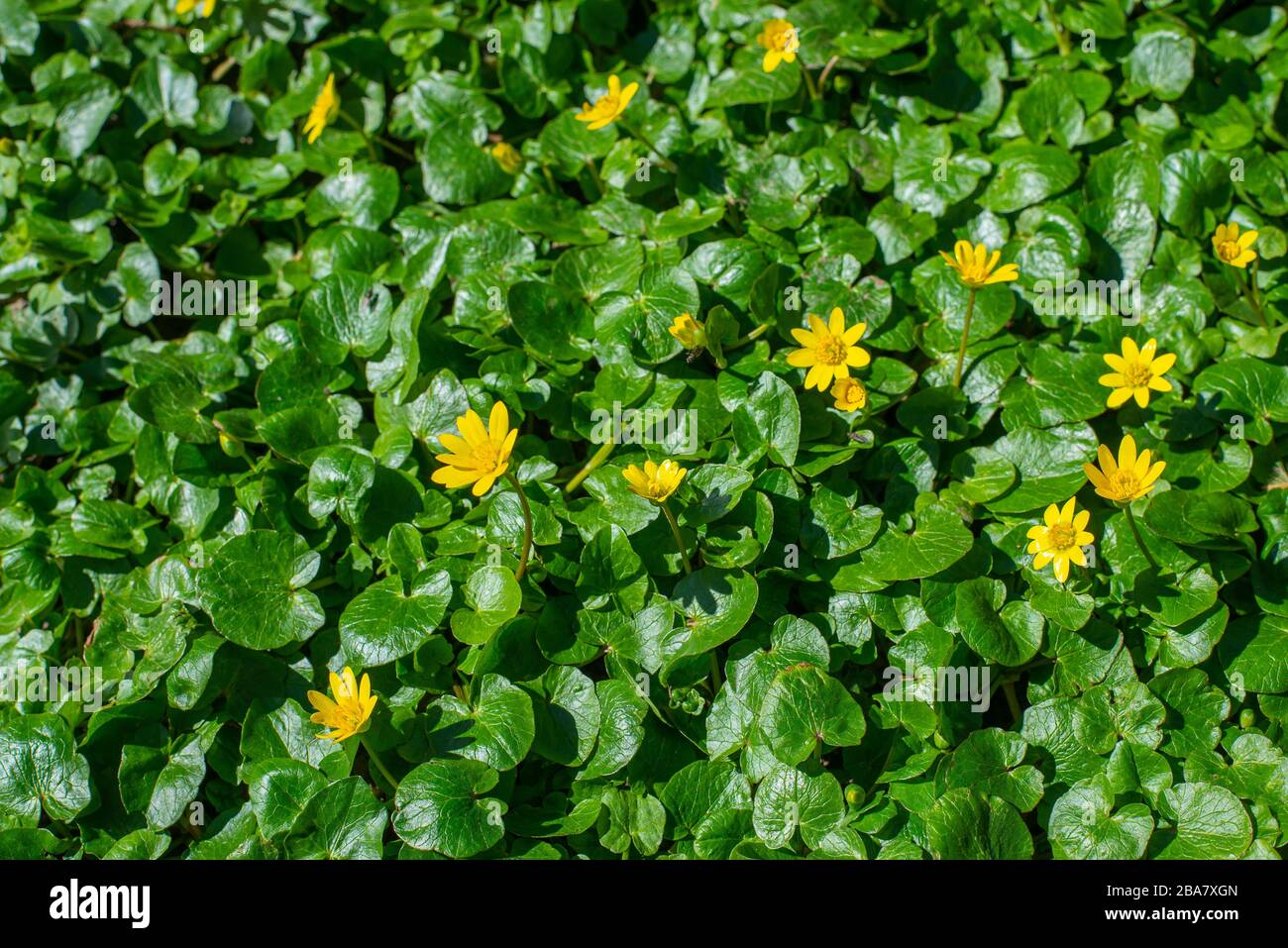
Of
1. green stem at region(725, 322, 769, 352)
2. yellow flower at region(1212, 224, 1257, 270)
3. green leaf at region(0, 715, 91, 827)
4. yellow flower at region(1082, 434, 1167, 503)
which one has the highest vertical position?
yellow flower at region(1212, 224, 1257, 270)

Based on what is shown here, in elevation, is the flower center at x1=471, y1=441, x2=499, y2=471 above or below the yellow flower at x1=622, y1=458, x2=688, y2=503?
above

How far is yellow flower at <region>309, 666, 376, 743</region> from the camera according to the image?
236 cm

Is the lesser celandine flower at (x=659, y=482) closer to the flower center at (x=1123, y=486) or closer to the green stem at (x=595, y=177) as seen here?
the flower center at (x=1123, y=486)

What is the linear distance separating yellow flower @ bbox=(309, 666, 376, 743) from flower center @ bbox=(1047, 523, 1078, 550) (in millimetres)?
1564

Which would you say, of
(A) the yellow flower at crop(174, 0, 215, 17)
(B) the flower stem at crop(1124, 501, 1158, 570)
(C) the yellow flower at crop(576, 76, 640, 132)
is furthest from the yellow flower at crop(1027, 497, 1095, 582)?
(A) the yellow flower at crop(174, 0, 215, 17)

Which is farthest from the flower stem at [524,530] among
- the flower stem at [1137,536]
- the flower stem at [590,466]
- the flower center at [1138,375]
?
the flower center at [1138,375]

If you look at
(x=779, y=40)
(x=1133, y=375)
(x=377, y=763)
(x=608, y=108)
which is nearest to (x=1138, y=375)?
(x=1133, y=375)

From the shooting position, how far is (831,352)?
8.95ft

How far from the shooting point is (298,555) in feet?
9.09

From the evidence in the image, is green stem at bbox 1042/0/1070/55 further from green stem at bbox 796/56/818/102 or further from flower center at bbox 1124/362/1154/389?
flower center at bbox 1124/362/1154/389

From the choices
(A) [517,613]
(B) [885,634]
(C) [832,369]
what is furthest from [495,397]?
(B) [885,634]

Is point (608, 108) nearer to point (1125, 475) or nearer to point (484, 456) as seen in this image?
point (484, 456)

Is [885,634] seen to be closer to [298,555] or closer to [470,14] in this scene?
[298,555]

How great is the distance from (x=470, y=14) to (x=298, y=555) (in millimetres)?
2285
